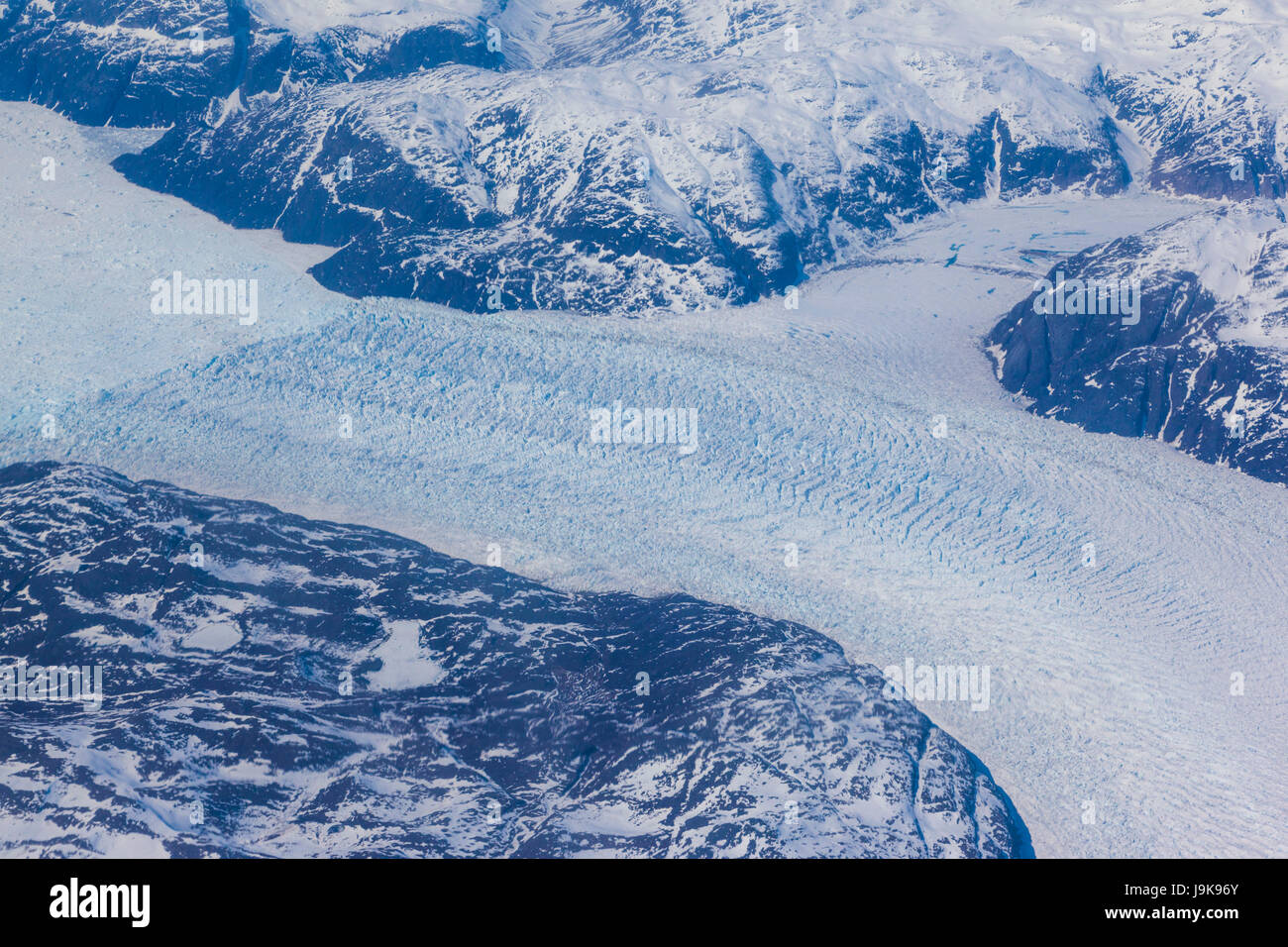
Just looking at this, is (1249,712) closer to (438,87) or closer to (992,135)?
(992,135)

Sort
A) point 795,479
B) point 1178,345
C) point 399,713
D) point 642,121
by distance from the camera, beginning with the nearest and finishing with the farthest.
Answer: point 399,713 < point 795,479 < point 1178,345 < point 642,121

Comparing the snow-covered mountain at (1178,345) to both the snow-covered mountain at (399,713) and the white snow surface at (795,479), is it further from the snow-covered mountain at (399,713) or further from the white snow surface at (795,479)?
the snow-covered mountain at (399,713)

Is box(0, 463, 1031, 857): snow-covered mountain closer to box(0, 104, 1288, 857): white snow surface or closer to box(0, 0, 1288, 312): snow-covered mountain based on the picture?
box(0, 104, 1288, 857): white snow surface

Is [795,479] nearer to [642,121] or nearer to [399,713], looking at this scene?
[399,713]

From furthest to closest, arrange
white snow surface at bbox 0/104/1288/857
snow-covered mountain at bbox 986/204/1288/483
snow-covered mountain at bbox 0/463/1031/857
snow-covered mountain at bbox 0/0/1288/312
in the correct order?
1. snow-covered mountain at bbox 0/0/1288/312
2. snow-covered mountain at bbox 986/204/1288/483
3. white snow surface at bbox 0/104/1288/857
4. snow-covered mountain at bbox 0/463/1031/857

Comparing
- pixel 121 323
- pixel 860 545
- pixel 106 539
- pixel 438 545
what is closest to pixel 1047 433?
pixel 860 545

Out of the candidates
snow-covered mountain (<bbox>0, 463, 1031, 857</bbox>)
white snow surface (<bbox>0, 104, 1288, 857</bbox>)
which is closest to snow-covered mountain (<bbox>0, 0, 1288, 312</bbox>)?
white snow surface (<bbox>0, 104, 1288, 857</bbox>)

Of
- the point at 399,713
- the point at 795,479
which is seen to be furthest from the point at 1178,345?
the point at 399,713
